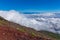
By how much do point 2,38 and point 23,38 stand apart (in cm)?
293

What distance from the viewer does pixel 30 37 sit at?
34.4m

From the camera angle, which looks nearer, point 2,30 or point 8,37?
point 8,37

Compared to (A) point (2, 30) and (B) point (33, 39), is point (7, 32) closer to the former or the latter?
(A) point (2, 30)

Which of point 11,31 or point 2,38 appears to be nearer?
point 2,38

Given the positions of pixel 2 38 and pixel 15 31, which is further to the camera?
pixel 15 31

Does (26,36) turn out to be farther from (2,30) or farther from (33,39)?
(2,30)

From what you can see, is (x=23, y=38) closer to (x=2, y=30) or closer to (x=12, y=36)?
(x=12, y=36)

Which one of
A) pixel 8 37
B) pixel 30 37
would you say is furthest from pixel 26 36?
pixel 8 37

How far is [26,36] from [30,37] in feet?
1.96

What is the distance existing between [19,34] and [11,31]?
1.41m

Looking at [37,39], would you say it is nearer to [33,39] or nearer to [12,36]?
[33,39]

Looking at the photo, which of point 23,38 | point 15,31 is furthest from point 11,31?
point 23,38

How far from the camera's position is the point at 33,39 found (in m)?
33.8

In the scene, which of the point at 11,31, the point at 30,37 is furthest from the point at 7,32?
the point at 30,37
